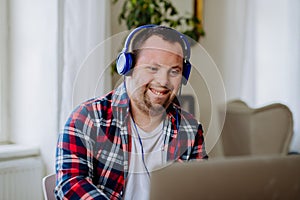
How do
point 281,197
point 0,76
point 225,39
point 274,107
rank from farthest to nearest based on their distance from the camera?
point 225,39 → point 0,76 → point 274,107 → point 281,197

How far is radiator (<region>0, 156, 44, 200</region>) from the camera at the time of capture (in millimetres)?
2020

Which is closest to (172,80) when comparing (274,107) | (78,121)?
(78,121)

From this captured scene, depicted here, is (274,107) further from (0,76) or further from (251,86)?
(0,76)

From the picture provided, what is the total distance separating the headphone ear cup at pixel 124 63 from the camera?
0.76m

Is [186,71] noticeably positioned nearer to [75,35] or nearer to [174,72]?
[174,72]

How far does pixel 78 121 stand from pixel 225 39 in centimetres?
180

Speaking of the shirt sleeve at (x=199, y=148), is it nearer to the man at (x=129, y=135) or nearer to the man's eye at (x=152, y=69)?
the man at (x=129, y=135)

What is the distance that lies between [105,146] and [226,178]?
363 millimetres

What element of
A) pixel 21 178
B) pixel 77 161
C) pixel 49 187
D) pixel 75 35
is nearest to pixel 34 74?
pixel 75 35

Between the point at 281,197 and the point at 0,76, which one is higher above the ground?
the point at 0,76

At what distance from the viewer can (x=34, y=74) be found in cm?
216

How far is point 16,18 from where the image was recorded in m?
2.21

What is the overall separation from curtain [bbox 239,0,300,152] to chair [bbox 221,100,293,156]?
8.1 inches

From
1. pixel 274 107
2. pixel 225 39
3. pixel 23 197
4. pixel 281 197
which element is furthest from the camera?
pixel 225 39
